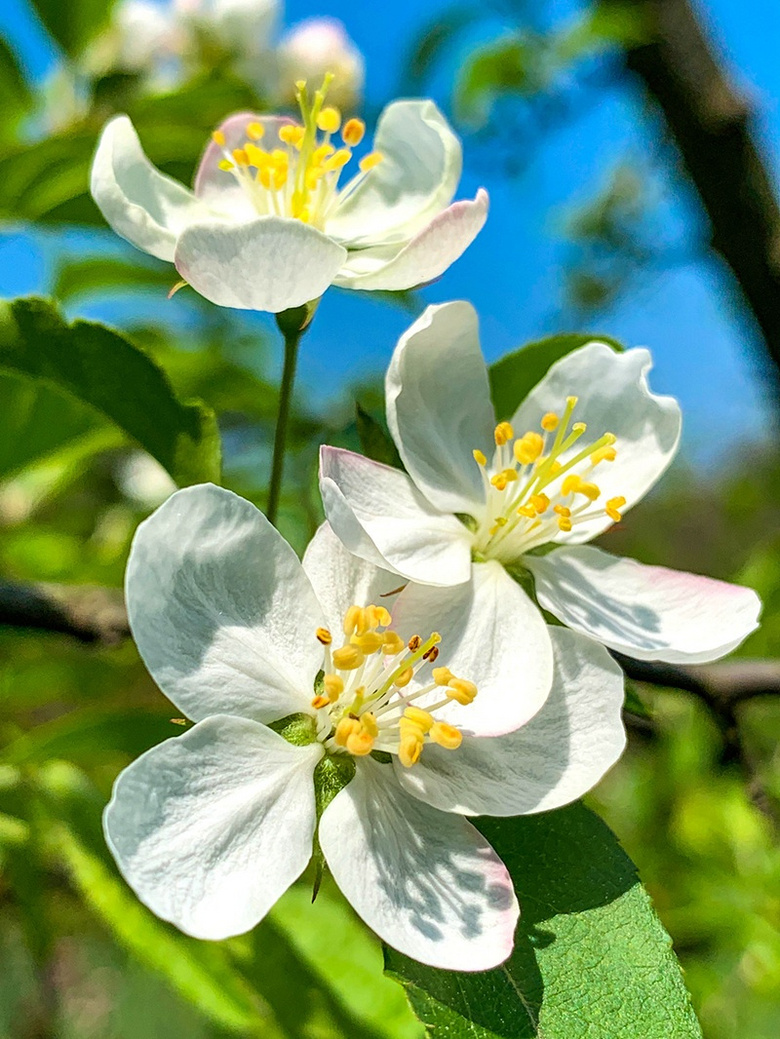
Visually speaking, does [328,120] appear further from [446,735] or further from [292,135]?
[446,735]

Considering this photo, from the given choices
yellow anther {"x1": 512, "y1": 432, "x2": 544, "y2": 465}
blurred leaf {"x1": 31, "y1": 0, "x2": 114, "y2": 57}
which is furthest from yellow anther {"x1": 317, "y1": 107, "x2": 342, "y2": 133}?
blurred leaf {"x1": 31, "y1": 0, "x2": 114, "y2": 57}

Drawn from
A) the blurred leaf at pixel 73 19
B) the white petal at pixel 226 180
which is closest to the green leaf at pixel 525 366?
the white petal at pixel 226 180

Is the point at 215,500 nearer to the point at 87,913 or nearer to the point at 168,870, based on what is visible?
the point at 168,870

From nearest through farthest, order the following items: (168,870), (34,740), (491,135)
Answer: (168,870) < (34,740) < (491,135)

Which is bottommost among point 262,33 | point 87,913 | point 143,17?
point 87,913

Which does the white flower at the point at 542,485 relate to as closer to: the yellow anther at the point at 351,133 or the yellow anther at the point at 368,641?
the yellow anther at the point at 368,641

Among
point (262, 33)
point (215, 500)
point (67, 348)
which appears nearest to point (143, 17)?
point (262, 33)
